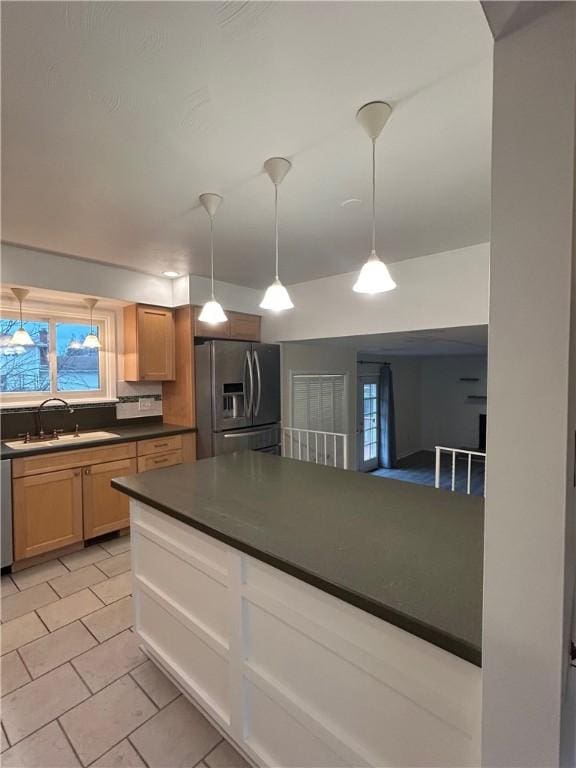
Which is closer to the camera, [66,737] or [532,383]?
[532,383]

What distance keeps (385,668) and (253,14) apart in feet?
5.66

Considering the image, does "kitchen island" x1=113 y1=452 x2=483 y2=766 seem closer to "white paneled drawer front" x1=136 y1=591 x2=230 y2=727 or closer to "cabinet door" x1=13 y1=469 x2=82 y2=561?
"white paneled drawer front" x1=136 y1=591 x2=230 y2=727

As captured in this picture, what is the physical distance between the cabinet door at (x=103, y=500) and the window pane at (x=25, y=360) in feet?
3.13

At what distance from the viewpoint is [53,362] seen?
335 cm

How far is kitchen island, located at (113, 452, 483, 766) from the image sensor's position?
2.77ft

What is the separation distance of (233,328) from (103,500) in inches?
78.8

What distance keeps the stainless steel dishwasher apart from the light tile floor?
237 mm

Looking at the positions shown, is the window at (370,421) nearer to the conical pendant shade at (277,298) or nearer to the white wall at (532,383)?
the conical pendant shade at (277,298)

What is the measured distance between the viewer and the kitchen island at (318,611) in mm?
843

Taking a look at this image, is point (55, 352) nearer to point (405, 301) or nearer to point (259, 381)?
point (259, 381)

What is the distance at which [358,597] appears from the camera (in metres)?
0.90

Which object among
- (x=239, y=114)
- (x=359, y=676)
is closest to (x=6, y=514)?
(x=359, y=676)

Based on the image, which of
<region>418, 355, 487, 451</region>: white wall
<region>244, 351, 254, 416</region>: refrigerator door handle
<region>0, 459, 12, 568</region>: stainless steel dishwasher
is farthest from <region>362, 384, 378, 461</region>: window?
<region>0, 459, 12, 568</region>: stainless steel dishwasher

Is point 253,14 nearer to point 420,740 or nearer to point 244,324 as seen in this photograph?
point 420,740
